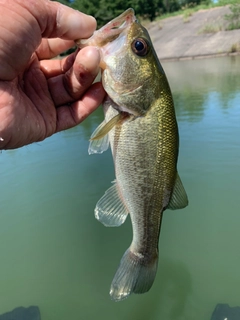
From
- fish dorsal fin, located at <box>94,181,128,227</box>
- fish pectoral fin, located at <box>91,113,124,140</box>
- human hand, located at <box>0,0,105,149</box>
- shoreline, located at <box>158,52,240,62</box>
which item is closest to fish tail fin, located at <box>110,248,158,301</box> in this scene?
fish dorsal fin, located at <box>94,181,128,227</box>

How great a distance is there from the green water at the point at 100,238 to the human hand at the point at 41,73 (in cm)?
218

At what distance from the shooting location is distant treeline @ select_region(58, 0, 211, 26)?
3241 centimetres

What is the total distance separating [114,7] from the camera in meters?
33.8

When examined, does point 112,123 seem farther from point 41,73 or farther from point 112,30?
point 41,73

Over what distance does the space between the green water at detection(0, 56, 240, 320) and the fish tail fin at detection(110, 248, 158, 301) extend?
4.65ft

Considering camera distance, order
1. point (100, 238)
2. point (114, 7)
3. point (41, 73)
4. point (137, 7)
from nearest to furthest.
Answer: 1. point (41, 73)
2. point (100, 238)
3. point (114, 7)
4. point (137, 7)

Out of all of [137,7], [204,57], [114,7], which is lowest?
[204,57]

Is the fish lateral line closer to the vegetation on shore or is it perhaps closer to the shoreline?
the shoreline

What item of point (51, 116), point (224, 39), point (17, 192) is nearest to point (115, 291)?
point (51, 116)

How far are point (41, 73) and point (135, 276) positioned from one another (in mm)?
1487

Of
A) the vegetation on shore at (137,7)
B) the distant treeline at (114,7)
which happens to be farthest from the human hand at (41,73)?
the distant treeline at (114,7)

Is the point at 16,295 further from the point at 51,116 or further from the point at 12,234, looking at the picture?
the point at 51,116

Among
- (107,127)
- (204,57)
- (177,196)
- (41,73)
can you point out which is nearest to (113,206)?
(177,196)

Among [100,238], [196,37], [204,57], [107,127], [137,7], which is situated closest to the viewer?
[107,127]
